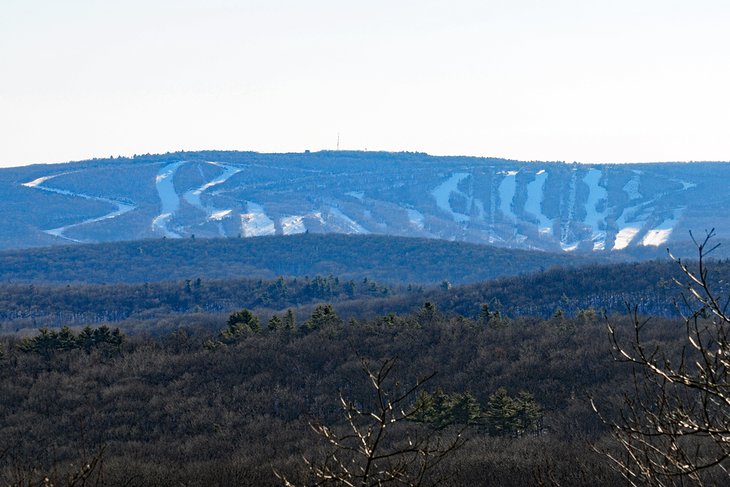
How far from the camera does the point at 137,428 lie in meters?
88.1

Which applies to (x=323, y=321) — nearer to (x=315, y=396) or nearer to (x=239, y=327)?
(x=239, y=327)

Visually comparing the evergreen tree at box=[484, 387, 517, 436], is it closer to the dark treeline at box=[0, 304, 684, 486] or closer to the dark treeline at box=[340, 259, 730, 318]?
the dark treeline at box=[0, 304, 684, 486]

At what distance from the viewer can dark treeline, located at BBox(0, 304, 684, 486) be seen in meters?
71.6

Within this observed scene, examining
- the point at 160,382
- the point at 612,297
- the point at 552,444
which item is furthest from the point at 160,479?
the point at 612,297

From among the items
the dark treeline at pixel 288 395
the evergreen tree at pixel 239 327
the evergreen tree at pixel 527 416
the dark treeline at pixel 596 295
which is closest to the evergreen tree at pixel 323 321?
the dark treeline at pixel 288 395

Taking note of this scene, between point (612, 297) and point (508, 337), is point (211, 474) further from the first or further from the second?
point (612, 297)

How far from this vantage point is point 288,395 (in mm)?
96812

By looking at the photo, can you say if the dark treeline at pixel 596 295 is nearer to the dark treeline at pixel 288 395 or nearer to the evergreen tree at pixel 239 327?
the dark treeline at pixel 288 395

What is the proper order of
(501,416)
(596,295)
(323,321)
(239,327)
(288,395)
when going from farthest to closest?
(596,295) < (323,321) < (239,327) < (288,395) < (501,416)

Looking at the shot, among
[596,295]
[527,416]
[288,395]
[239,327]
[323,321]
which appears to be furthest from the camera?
[596,295]

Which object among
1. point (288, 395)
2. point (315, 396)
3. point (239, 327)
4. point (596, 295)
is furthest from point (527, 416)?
point (596, 295)

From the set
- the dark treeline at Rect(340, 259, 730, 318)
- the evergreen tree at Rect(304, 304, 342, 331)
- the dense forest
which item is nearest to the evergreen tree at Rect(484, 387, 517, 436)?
the dense forest

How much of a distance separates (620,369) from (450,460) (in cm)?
3190

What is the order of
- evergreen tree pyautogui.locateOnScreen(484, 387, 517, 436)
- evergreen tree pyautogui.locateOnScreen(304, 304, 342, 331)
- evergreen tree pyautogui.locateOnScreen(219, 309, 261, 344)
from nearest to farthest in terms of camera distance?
1. evergreen tree pyautogui.locateOnScreen(484, 387, 517, 436)
2. evergreen tree pyautogui.locateOnScreen(219, 309, 261, 344)
3. evergreen tree pyautogui.locateOnScreen(304, 304, 342, 331)
